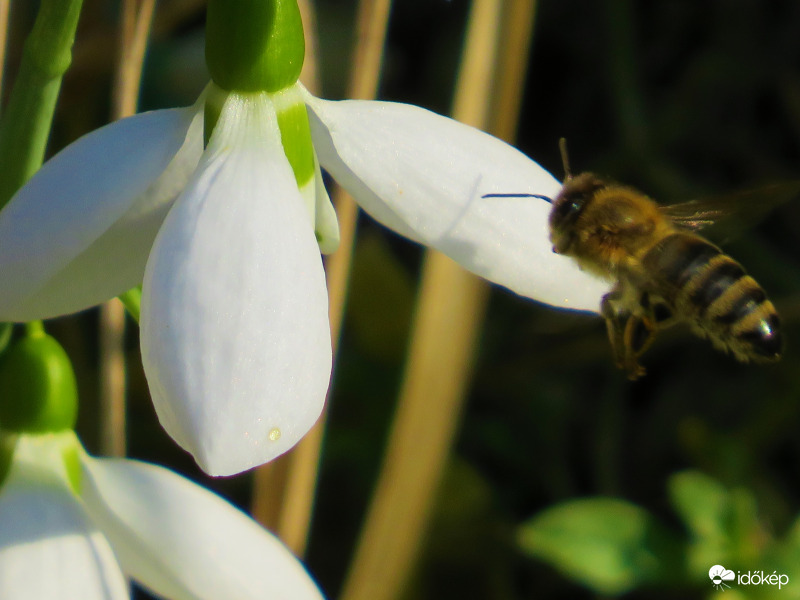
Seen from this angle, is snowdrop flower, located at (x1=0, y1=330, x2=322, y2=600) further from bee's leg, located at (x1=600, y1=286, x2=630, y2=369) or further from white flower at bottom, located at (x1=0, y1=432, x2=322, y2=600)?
bee's leg, located at (x1=600, y1=286, x2=630, y2=369)

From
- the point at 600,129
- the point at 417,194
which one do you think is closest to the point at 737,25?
the point at 600,129

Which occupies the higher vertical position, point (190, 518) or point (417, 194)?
point (417, 194)

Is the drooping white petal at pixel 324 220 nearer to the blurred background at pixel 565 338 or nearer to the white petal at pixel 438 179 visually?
the white petal at pixel 438 179

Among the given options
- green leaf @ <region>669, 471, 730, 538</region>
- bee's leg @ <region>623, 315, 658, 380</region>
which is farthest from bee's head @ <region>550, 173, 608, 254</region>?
green leaf @ <region>669, 471, 730, 538</region>

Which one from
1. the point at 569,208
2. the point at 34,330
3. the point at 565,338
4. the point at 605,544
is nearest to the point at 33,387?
the point at 34,330

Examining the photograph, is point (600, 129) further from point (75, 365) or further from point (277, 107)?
point (277, 107)

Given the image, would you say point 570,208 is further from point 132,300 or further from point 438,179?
point 132,300

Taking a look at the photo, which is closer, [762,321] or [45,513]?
[45,513]
